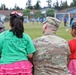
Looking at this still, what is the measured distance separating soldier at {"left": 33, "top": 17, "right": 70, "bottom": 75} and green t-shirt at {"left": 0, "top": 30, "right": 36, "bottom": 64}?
0.13 m

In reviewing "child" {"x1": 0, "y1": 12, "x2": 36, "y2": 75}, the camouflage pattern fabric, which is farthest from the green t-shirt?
the camouflage pattern fabric

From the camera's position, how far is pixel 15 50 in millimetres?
4469

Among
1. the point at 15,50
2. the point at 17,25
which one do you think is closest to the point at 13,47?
the point at 15,50

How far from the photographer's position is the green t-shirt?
445 cm

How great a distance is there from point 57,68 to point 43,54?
27 centimetres

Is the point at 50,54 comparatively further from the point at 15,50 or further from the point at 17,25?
the point at 17,25

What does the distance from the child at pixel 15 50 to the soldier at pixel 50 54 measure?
11cm

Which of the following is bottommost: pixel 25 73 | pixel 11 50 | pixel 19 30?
pixel 25 73

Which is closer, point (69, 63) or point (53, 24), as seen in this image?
point (53, 24)

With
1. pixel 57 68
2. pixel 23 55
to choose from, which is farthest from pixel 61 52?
pixel 23 55

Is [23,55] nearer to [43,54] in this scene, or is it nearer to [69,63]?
[43,54]

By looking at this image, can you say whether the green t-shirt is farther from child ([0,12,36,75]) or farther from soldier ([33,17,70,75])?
soldier ([33,17,70,75])

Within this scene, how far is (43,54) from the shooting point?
452cm

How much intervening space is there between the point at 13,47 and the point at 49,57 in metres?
0.52
